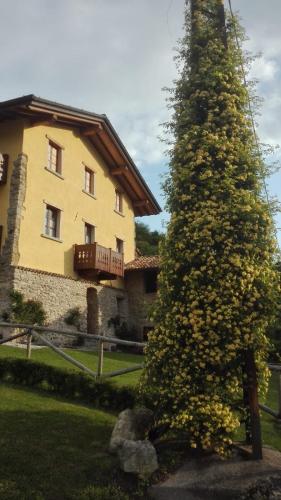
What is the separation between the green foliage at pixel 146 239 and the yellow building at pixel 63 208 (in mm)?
12635

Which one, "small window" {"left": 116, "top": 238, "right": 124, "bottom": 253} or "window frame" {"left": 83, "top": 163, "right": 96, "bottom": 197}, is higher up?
"window frame" {"left": 83, "top": 163, "right": 96, "bottom": 197}

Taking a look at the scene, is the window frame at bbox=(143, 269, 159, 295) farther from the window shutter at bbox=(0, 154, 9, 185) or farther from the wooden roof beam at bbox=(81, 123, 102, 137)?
the window shutter at bbox=(0, 154, 9, 185)

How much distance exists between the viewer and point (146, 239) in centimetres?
4466

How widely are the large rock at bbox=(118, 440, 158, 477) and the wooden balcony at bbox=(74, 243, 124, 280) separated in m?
16.4

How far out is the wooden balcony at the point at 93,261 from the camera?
71.4ft

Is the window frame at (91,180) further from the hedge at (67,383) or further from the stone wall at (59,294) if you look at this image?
the hedge at (67,383)

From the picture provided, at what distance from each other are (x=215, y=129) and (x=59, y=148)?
16.8 metres

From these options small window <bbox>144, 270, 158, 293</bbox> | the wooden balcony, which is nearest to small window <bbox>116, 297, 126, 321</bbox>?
small window <bbox>144, 270, 158, 293</bbox>

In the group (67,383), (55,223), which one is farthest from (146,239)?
(67,383)

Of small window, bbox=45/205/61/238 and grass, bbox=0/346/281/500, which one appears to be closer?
grass, bbox=0/346/281/500

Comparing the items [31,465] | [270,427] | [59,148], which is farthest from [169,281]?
[59,148]

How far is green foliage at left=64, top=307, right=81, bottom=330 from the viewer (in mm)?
20736

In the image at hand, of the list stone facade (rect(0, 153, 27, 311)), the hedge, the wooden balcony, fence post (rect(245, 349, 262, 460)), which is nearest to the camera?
fence post (rect(245, 349, 262, 460))

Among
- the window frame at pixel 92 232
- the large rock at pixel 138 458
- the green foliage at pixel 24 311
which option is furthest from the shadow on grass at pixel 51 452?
the window frame at pixel 92 232
